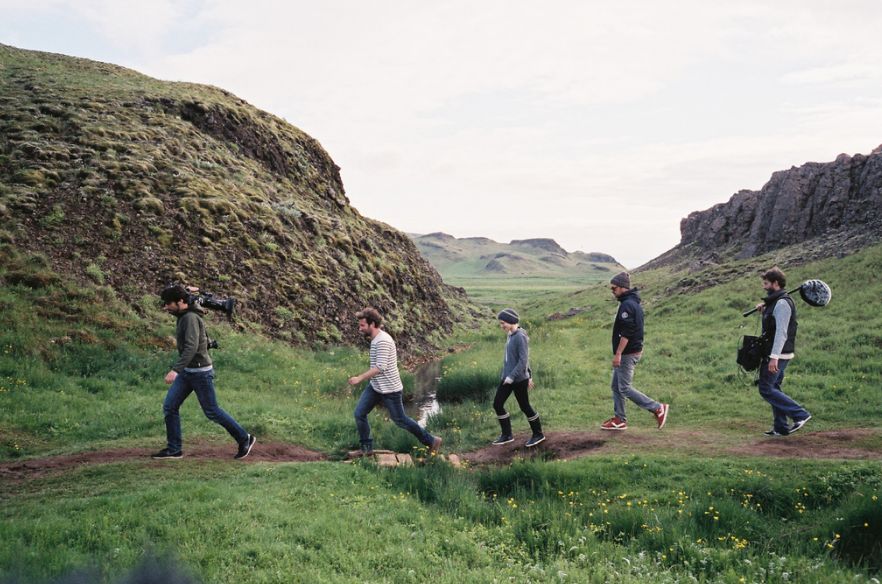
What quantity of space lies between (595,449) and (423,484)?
14.4ft

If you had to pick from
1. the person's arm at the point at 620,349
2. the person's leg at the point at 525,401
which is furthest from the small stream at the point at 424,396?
the person's arm at the point at 620,349

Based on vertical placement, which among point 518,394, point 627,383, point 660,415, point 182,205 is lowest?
point 660,415

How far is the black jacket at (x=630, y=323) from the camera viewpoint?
12.0 metres

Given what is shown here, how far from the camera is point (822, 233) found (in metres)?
47.4

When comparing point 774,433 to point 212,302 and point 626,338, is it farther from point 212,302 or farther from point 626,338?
point 212,302

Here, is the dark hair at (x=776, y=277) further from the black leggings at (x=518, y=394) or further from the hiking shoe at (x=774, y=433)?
the black leggings at (x=518, y=394)

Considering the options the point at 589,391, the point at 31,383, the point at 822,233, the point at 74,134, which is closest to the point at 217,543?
the point at 31,383

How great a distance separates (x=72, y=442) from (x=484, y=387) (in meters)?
12.1

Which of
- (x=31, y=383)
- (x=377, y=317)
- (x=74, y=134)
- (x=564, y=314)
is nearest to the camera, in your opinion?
(x=377, y=317)

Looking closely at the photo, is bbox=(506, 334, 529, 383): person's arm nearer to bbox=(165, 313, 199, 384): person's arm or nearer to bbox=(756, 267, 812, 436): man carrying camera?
bbox=(756, 267, 812, 436): man carrying camera

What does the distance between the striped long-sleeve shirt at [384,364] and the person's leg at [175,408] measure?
3.45 metres

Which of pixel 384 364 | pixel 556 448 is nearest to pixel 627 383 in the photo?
pixel 556 448

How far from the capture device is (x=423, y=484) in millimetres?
9383

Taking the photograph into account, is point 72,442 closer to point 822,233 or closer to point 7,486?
point 7,486
